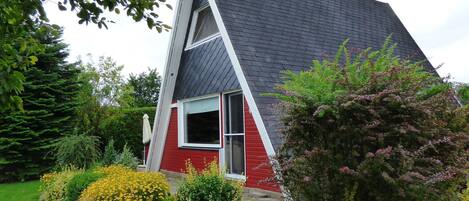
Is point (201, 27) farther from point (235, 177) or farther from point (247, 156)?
point (235, 177)

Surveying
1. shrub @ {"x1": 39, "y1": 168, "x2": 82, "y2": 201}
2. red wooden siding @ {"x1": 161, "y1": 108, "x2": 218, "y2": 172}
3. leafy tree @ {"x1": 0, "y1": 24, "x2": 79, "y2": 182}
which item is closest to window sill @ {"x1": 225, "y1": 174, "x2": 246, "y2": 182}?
red wooden siding @ {"x1": 161, "y1": 108, "x2": 218, "y2": 172}

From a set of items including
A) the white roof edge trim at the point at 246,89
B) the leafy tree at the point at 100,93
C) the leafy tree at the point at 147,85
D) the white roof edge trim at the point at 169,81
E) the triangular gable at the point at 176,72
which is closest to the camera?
the white roof edge trim at the point at 246,89

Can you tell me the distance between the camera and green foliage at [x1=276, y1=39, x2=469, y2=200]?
4348mm

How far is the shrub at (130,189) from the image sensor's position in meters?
6.59

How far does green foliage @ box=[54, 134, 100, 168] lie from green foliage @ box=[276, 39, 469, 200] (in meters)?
8.14

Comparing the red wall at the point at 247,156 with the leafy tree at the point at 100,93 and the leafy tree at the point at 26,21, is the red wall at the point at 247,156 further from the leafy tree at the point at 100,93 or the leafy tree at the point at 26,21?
the leafy tree at the point at 100,93

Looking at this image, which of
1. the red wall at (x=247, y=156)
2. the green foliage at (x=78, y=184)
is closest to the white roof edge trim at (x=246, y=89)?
the red wall at (x=247, y=156)

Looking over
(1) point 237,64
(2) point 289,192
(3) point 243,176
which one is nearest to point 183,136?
(3) point 243,176

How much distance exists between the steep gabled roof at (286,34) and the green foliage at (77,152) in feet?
18.5

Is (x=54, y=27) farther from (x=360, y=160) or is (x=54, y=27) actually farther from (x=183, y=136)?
(x=183, y=136)

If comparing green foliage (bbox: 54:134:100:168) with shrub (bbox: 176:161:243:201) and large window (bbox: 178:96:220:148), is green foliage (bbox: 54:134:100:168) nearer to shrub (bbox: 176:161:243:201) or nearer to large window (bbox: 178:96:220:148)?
large window (bbox: 178:96:220:148)

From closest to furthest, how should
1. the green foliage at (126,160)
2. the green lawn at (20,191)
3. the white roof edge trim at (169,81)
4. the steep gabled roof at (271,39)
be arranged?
1. the steep gabled roof at (271,39)
2. the green lawn at (20,191)
3. the white roof edge trim at (169,81)
4. the green foliage at (126,160)

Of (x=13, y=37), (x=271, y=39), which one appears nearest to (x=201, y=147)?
(x=271, y=39)

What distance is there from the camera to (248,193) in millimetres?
8250
